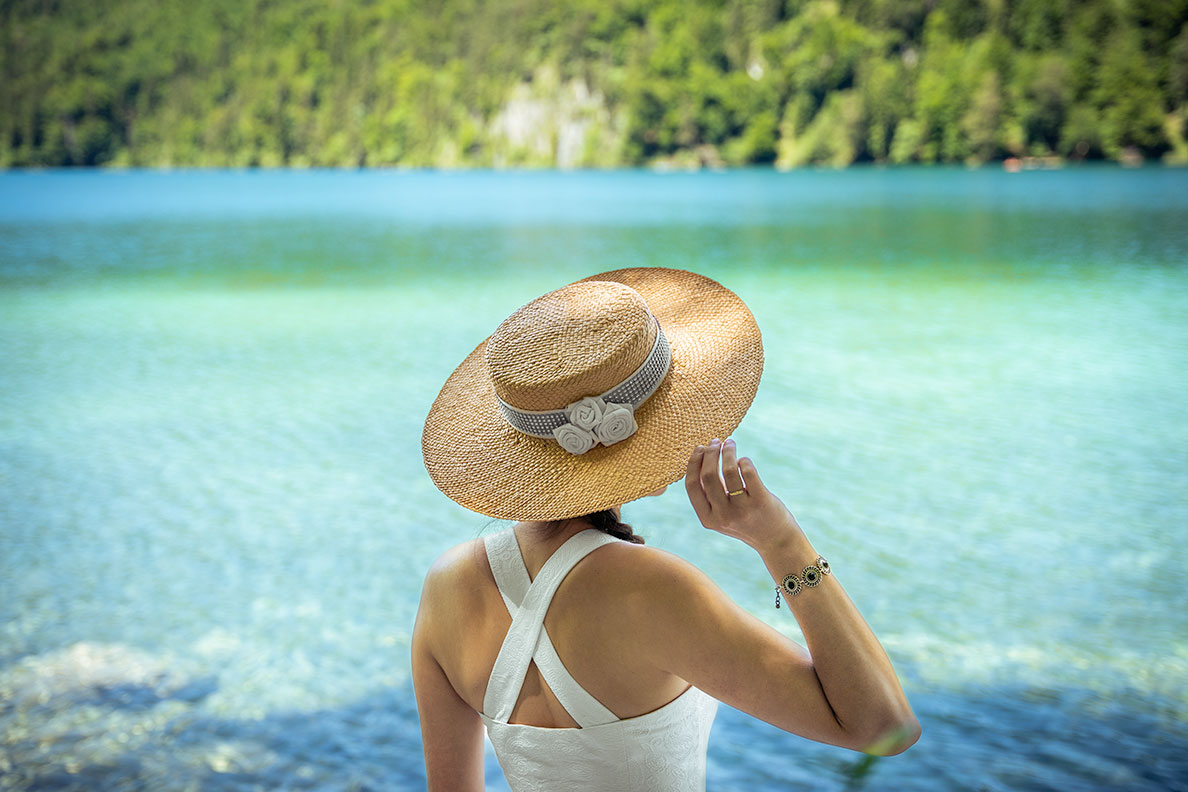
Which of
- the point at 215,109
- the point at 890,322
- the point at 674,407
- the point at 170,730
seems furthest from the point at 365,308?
the point at 215,109

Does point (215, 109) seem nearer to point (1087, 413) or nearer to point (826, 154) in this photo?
point (826, 154)

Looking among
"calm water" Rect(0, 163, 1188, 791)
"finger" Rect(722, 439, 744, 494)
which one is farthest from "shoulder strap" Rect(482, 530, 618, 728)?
"calm water" Rect(0, 163, 1188, 791)

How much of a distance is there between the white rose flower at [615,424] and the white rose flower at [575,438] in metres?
0.01

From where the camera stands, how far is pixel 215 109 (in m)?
110

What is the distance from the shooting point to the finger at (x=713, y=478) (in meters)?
1.20

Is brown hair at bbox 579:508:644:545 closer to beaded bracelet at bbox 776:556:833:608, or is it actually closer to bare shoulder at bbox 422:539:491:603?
bare shoulder at bbox 422:539:491:603

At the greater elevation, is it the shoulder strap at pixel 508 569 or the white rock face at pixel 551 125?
the shoulder strap at pixel 508 569

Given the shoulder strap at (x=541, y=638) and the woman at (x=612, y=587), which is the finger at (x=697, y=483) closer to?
the woman at (x=612, y=587)

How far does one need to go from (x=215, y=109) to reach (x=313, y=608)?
116 meters

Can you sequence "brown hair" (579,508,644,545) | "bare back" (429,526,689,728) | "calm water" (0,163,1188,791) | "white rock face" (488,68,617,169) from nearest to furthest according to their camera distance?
"bare back" (429,526,689,728) < "brown hair" (579,508,644,545) < "calm water" (0,163,1188,791) < "white rock face" (488,68,617,169)

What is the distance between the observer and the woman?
1211mm

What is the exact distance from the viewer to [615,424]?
137cm

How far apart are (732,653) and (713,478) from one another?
0.71 feet

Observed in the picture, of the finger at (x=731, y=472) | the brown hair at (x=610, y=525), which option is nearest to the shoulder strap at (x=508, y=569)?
the brown hair at (x=610, y=525)
